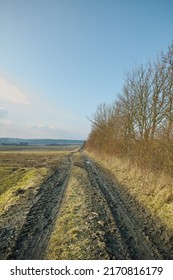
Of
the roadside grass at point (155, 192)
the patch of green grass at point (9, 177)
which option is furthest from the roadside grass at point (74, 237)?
the patch of green grass at point (9, 177)

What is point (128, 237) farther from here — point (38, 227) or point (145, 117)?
point (145, 117)

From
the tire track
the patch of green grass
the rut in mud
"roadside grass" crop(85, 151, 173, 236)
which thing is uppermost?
"roadside grass" crop(85, 151, 173, 236)

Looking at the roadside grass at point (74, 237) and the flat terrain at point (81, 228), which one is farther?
the flat terrain at point (81, 228)

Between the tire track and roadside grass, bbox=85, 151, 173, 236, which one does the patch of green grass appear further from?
the tire track

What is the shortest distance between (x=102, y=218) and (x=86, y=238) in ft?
7.25

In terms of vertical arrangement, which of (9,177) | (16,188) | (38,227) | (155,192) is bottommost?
(9,177)

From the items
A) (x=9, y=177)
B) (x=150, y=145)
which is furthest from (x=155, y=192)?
(x=9, y=177)

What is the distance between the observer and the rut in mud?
23.0 feet


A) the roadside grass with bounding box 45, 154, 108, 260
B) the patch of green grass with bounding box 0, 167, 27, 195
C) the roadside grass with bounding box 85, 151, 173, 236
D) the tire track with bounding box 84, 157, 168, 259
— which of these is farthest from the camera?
the patch of green grass with bounding box 0, 167, 27, 195

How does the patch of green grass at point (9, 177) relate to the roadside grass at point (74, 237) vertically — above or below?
below

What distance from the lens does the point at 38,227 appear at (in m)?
9.14

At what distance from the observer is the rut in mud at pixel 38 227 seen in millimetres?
7018

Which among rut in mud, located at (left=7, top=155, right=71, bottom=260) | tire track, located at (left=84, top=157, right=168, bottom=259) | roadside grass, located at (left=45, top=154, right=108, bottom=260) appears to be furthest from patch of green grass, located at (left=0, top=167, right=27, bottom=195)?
tire track, located at (left=84, top=157, right=168, bottom=259)

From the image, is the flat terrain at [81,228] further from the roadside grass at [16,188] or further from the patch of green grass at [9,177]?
the patch of green grass at [9,177]
